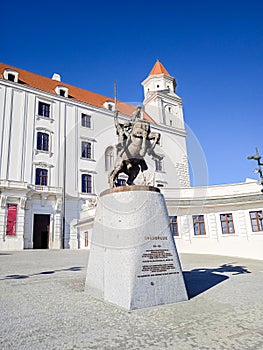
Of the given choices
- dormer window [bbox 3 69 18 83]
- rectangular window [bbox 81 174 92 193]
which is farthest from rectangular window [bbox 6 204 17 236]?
dormer window [bbox 3 69 18 83]

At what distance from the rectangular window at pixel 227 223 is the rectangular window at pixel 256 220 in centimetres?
142

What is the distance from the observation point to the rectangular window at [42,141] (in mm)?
27684

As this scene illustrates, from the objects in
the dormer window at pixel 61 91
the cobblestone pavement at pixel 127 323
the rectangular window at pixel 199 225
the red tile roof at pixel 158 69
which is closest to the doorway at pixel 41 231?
the rectangular window at pixel 199 225

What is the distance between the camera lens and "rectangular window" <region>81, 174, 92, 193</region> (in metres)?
29.0

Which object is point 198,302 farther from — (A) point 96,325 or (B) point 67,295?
(B) point 67,295

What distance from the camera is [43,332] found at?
3209mm

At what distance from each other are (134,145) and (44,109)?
26.3 m

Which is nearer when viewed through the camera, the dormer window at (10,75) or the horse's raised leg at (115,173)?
the horse's raised leg at (115,173)

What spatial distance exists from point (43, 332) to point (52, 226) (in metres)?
23.9

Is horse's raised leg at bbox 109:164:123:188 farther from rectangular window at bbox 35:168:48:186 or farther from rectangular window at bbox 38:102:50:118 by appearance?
rectangular window at bbox 38:102:50:118

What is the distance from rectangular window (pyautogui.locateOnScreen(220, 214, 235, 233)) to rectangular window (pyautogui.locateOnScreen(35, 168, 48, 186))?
17.9 metres

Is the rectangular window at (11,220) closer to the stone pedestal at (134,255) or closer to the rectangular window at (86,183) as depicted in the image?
the rectangular window at (86,183)

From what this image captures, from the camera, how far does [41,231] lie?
25.3 m

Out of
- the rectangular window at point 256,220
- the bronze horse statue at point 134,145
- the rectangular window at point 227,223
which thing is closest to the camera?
the bronze horse statue at point 134,145
